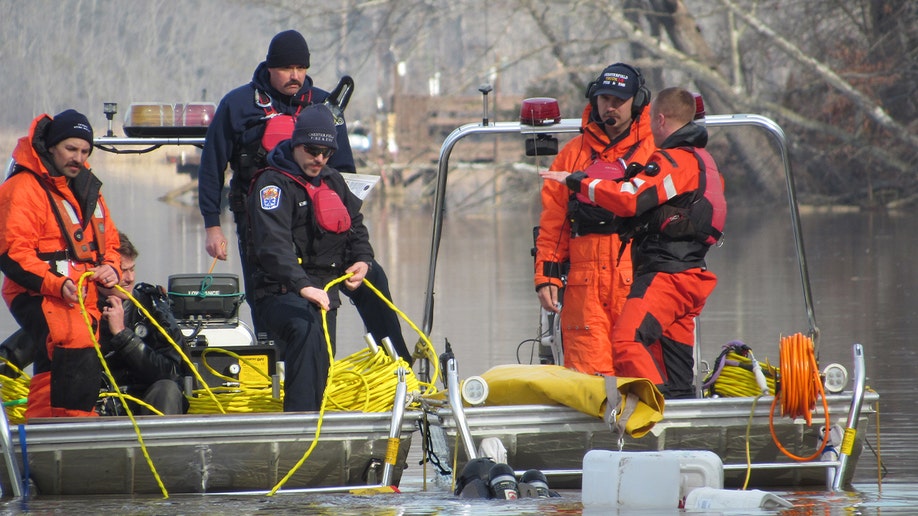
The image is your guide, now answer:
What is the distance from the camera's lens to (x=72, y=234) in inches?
234

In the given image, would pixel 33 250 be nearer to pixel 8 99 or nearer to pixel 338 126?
pixel 338 126

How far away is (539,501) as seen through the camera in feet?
17.4

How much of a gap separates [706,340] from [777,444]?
4.92 m

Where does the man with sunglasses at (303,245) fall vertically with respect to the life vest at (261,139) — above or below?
below

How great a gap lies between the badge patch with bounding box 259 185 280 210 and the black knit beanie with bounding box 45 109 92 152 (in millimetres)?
772

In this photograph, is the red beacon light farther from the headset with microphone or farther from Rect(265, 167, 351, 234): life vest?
Rect(265, 167, 351, 234): life vest

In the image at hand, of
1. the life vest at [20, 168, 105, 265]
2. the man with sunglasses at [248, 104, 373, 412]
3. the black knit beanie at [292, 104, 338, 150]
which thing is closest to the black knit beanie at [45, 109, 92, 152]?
the life vest at [20, 168, 105, 265]

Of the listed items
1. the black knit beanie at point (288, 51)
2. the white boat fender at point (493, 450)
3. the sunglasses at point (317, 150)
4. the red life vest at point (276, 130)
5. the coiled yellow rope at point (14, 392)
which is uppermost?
the black knit beanie at point (288, 51)

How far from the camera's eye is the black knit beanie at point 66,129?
588cm

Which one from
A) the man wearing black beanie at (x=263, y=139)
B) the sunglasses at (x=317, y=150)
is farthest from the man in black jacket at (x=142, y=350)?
the sunglasses at (x=317, y=150)

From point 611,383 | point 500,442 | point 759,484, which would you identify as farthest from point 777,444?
point 500,442

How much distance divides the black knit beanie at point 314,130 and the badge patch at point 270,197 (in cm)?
23

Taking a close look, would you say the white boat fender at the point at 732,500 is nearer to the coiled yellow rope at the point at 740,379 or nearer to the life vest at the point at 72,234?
the coiled yellow rope at the point at 740,379

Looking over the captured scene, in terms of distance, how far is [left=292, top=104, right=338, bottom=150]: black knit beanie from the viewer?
19.9 feet
